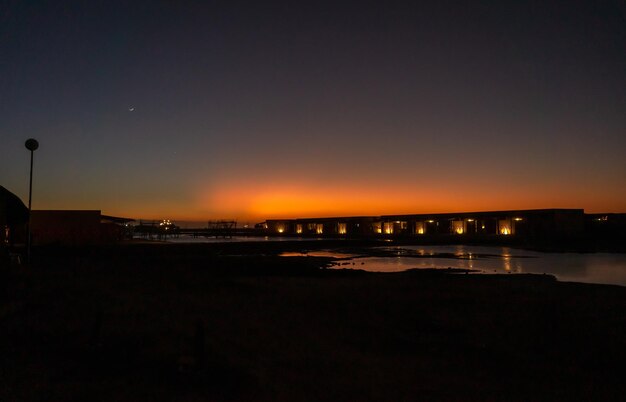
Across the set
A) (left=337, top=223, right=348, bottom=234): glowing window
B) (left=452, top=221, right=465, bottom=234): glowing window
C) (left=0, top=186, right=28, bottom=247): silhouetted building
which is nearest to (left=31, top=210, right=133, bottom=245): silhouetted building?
(left=0, top=186, right=28, bottom=247): silhouetted building

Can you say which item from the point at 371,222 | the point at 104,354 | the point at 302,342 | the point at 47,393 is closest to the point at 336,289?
the point at 302,342

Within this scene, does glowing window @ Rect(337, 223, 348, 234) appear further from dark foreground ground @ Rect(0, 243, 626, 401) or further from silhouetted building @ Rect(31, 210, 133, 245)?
dark foreground ground @ Rect(0, 243, 626, 401)

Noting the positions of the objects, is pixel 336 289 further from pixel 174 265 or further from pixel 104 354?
pixel 174 265

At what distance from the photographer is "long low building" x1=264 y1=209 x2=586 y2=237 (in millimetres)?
73625

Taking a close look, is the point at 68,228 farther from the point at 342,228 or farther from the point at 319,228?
the point at 319,228

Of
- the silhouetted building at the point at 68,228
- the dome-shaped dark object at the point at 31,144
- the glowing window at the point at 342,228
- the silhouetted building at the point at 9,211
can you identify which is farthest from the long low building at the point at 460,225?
the silhouetted building at the point at 9,211

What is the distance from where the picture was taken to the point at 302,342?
35.3 feet

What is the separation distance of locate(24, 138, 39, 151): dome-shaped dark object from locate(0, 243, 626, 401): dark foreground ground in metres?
4.91

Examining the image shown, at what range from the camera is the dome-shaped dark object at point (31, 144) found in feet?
56.9

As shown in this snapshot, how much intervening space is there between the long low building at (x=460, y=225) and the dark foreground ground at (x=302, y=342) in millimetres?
58410

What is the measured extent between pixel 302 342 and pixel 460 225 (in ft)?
278

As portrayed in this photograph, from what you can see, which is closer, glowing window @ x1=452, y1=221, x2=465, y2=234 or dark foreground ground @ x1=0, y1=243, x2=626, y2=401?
dark foreground ground @ x1=0, y1=243, x2=626, y2=401

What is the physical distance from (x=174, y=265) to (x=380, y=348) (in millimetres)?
22720

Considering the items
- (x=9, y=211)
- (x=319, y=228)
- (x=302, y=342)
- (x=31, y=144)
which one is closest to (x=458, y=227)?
(x=319, y=228)
